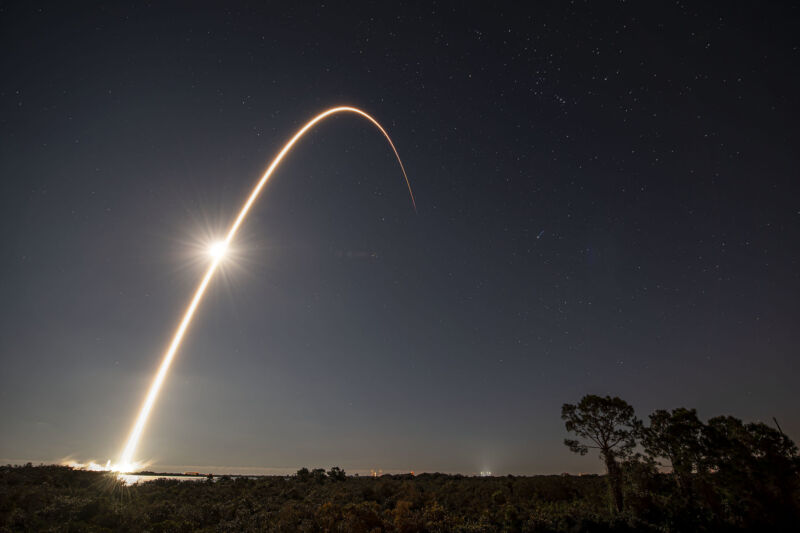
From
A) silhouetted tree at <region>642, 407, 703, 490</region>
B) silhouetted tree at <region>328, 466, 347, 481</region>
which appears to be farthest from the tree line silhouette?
silhouetted tree at <region>328, 466, 347, 481</region>

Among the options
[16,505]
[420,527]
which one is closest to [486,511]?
[420,527]

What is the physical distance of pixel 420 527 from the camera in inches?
846

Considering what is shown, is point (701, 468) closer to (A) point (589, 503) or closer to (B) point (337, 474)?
(A) point (589, 503)

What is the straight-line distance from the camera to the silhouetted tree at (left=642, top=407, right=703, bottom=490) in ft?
102

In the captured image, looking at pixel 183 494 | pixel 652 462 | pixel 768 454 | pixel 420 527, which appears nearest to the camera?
pixel 420 527

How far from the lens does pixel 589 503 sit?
107 ft

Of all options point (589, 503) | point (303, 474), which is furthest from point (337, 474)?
point (589, 503)

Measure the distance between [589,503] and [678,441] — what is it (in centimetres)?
990

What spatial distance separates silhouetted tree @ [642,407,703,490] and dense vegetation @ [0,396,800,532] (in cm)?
8

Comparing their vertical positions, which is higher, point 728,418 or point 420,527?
point 728,418

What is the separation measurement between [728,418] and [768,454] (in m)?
4.22

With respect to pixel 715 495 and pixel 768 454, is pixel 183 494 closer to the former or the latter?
pixel 715 495

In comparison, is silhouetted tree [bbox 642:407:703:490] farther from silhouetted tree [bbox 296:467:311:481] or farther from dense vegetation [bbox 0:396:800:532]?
silhouetted tree [bbox 296:467:311:481]

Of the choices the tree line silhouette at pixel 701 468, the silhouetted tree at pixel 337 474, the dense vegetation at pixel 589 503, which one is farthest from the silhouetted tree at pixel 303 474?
the tree line silhouette at pixel 701 468
